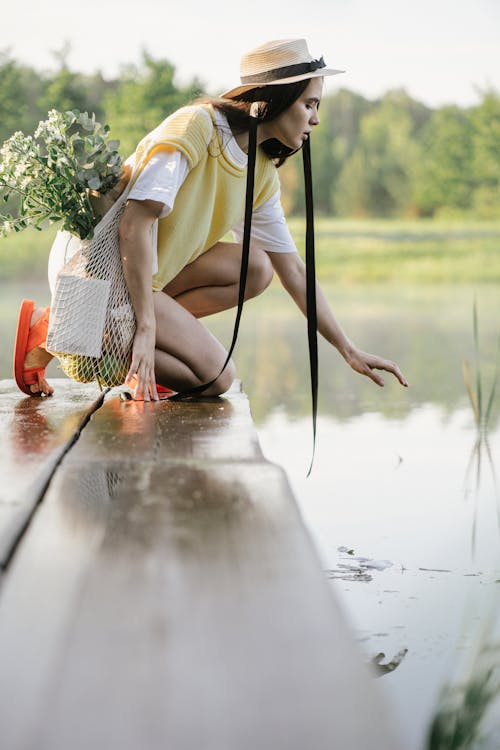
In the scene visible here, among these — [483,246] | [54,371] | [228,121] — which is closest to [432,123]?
[483,246]

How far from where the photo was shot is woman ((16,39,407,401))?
6.84 ft

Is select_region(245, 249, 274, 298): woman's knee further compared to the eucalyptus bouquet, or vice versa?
select_region(245, 249, 274, 298): woman's knee

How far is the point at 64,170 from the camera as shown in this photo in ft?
7.00

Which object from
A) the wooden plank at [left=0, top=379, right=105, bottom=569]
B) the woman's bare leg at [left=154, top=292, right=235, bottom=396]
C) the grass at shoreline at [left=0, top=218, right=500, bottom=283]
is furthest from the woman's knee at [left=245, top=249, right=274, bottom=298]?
the grass at shoreline at [left=0, top=218, right=500, bottom=283]

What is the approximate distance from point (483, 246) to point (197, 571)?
18268mm

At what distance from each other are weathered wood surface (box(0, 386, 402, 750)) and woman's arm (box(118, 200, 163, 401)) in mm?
703

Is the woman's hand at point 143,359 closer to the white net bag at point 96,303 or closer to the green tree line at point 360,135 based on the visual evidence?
the white net bag at point 96,303

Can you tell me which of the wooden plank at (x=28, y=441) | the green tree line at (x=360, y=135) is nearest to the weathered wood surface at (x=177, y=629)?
the wooden plank at (x=28, y=441)

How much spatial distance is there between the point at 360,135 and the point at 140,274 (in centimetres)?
2622

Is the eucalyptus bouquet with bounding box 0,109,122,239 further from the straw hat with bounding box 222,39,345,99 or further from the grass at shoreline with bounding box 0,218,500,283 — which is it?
the grass at shoreline with bounding box 0,218,500,283

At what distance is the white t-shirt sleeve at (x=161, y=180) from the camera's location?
6.72 ft

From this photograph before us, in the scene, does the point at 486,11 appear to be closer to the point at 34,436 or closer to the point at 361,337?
the point at 361,337

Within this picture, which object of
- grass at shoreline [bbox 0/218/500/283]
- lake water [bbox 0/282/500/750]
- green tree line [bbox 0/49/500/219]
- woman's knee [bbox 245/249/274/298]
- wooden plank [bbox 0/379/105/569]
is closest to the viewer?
wooden plank [bbox 0/379/105/569]

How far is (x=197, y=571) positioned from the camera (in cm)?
99
